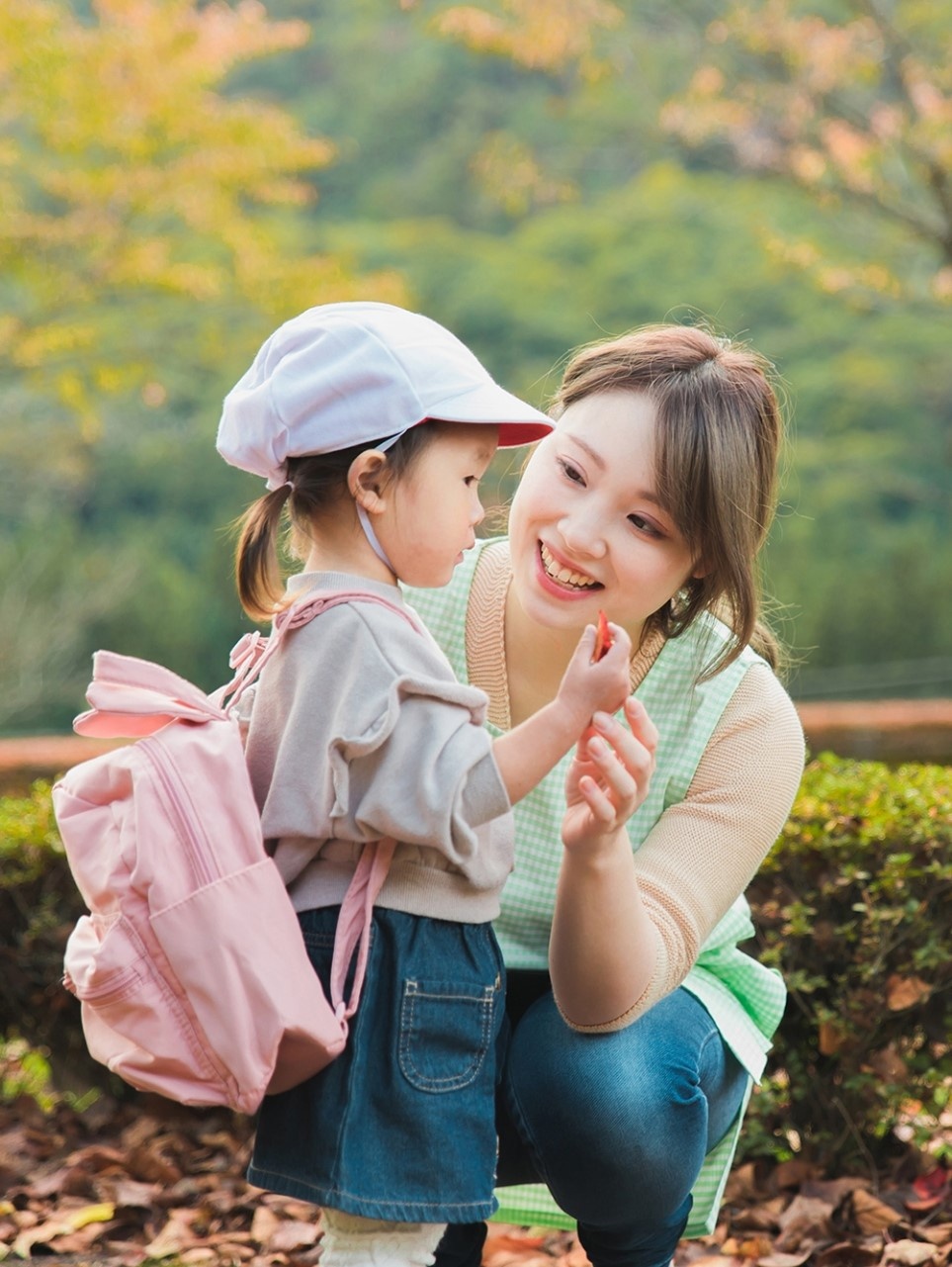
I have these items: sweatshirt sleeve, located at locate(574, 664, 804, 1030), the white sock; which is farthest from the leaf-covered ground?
the white sock

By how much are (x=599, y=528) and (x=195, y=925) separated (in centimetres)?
82

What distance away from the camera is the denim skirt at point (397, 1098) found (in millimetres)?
1736

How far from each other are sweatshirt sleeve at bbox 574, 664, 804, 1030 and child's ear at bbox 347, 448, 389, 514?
2.26 ft

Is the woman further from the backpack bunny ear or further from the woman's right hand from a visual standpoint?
the backpack bunny ear

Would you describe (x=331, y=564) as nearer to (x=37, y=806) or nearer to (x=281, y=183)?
(x=37, y=806)

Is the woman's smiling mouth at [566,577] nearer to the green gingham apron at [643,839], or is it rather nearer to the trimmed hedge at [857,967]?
the green gingham apron at [643,839]

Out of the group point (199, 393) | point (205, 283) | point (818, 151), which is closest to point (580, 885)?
point (205, 283)

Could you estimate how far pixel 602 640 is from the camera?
172 cm

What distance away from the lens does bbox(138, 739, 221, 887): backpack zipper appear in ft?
5.37

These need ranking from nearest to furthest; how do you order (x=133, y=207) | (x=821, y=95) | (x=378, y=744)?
(x=378, y=744) → (x=133, y=207) → (x=821, y=95)

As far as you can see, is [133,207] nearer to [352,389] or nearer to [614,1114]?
[352,389]

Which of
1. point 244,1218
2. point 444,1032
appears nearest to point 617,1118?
point 444,1032

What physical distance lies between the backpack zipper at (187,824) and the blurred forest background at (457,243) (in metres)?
6.96

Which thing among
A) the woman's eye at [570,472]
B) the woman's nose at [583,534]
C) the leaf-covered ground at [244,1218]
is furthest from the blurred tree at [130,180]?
the woman's nose at [583,534]
